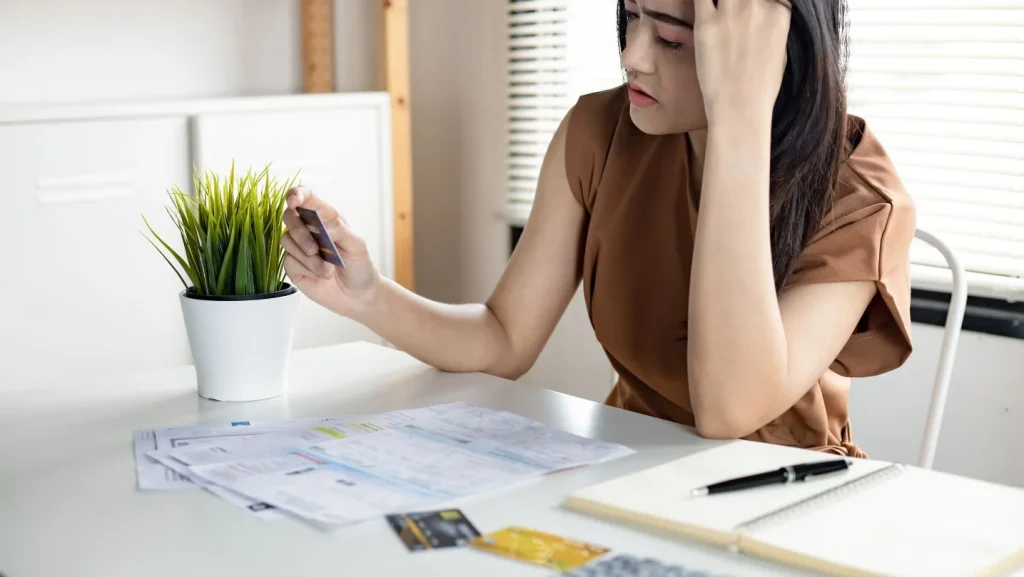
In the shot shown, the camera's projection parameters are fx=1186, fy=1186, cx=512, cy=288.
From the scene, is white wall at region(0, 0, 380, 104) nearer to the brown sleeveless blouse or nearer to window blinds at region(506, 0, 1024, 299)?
window blinds at region(506, 0, 1024, 299)

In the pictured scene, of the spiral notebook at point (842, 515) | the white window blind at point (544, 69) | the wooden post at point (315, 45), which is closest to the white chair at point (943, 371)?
the spiral notebook at point (842, 515)

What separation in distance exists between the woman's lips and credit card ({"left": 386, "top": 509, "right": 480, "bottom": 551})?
61 cm

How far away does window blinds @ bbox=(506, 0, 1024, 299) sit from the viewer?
1991mm

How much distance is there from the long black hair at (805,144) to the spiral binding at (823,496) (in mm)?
350

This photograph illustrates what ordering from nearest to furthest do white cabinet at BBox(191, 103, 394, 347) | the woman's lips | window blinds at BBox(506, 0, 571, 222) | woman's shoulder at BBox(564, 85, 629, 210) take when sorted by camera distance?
the woman's lips < woman's shoulder at BBox(564, 85, 629, 210) < white cabinet at BBox(191, 103, 394, 347) < window blinds at BBox(506, 0, 571, 222)

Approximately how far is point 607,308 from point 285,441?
0.52m

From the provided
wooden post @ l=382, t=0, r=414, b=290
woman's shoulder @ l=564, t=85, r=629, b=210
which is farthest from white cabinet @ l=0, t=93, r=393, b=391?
woman's shoulder @ l=564, t=85, r=629, b=210

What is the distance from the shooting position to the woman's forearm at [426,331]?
4.44 ft

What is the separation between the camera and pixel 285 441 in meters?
1.06

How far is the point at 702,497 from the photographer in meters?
0.89

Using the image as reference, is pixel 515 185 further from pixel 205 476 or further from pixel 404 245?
pixel 205 476

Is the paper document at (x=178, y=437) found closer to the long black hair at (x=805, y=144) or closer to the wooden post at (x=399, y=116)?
the long black hair at (x=805, y=144)

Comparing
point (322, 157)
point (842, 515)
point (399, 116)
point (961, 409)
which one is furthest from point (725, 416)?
point (399, 116)

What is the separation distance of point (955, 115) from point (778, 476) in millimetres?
1336
